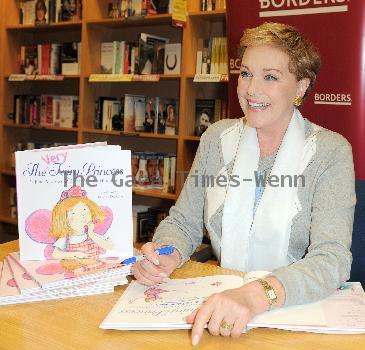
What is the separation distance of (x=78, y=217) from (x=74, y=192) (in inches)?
2.5

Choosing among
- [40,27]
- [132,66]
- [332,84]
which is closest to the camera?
[332,84]

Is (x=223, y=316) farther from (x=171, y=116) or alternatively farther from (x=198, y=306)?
(x=171, y=116)

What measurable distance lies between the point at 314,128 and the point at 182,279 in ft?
2.34

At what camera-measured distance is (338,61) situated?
2.13 meters

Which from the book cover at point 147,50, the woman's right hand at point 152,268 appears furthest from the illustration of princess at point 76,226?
the book cover at point 147,50

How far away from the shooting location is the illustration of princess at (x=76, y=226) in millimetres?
1282

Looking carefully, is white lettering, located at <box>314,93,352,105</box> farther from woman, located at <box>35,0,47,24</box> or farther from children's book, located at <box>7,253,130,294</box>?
woman, located at <box>35,0,47,24</box>

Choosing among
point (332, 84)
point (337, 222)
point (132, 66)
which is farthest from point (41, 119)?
point (337, 222)

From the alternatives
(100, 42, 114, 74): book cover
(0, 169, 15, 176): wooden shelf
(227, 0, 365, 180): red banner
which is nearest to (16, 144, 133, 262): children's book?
(227, 0, 365, 180): red banner

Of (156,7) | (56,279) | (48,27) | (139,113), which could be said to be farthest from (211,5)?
(56,279)

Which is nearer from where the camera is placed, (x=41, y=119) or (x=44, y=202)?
(x=44, y=202)

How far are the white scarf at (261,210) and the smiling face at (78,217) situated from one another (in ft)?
1.61

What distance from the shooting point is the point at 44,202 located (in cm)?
129

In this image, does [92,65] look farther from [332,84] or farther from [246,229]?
[246,229]
